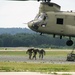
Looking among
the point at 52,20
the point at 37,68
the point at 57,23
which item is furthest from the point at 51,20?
the point at 37,68

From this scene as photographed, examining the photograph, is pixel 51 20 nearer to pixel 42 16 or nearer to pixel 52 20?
pixel 52 20

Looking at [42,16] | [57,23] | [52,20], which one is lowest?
[57,23]

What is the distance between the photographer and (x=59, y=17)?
1829 inches

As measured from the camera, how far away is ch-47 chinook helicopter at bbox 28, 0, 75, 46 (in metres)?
46.2

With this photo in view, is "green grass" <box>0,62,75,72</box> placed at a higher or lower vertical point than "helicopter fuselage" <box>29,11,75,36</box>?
lower

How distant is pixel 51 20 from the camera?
46281 mm

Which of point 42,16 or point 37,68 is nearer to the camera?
point 37,68

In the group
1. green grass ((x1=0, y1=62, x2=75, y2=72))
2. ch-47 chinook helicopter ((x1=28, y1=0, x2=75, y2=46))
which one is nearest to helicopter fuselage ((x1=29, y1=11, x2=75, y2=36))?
ch-47 chinook helicopter ((x1=28, y1=0, x2=75, y2=46))

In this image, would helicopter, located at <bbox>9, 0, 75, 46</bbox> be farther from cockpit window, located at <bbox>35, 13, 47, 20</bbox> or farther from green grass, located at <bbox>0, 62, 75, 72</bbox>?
green grass, located at <bbox>0, 62, 75, 72</bbox>

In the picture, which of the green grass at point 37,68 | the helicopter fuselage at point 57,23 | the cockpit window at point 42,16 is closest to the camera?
the green grass at point 37,68

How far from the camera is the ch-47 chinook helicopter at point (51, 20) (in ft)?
152

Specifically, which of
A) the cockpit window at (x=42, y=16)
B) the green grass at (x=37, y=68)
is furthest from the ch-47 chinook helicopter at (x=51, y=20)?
the green grass at (x=37, y=68)

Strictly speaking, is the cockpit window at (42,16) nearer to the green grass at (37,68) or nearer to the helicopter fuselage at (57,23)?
the helicopter fuselage at (57,23)

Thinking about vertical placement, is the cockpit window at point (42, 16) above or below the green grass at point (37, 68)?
above
